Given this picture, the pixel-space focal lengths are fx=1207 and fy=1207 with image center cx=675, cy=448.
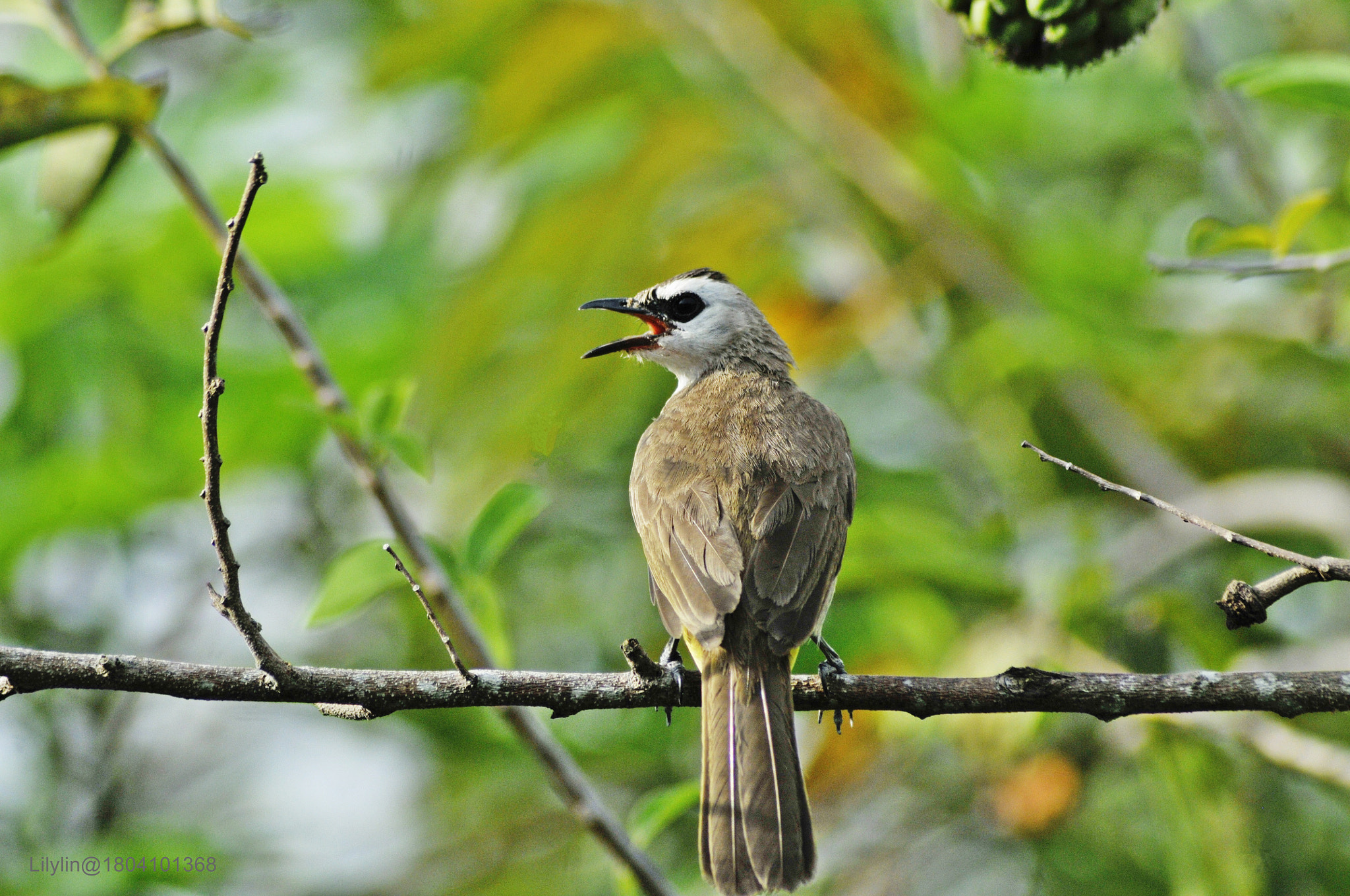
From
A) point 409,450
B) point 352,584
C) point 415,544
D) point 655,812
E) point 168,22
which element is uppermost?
point 168,22

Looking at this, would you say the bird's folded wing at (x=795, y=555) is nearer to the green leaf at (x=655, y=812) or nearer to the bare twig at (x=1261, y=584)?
the green leaf at (x=655, y=812)

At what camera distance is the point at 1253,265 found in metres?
3.50

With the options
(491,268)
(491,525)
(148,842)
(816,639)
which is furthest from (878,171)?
(148,842)

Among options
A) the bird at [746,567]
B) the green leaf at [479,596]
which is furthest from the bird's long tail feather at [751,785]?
the green leaf at [479,596]

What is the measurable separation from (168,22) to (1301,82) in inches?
115

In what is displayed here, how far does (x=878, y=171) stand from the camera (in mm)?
5242

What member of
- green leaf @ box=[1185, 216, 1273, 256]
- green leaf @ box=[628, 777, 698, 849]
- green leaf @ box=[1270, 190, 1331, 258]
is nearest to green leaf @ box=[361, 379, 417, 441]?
green leaf @ box=[628, 777, 698, 849]

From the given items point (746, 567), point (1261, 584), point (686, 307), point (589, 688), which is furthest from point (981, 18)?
point (686, 307)

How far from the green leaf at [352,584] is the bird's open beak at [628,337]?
4.50 ft

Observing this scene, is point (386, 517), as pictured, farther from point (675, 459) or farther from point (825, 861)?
point (825, 861)

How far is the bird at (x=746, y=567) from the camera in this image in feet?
10.1

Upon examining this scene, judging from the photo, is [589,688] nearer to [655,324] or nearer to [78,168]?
[78,168]

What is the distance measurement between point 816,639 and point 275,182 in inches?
142

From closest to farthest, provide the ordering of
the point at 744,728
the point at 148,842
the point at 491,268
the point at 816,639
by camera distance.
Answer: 1. the point at 744,728
2. the point at 816,639
3. the point at 491,268
4. the point at 148,842
